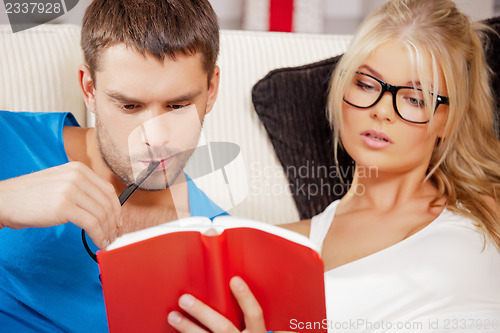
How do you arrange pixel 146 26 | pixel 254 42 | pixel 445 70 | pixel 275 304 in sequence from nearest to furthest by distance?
1. pixel 275 304
2. pixel 146 26
3. pixel 445 70
4. pixel 254 42

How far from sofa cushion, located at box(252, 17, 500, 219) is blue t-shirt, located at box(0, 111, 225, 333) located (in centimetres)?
63

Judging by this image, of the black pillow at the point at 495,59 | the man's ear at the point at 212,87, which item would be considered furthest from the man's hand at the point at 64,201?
the black pillow at the point at 495,59

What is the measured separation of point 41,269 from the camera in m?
1.03

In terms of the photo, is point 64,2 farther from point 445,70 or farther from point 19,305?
point 445,70

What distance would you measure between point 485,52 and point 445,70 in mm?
314

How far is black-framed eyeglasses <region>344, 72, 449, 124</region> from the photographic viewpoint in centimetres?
119

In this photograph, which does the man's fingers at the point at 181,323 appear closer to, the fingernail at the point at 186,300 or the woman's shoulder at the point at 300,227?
the fingernail at the point at 186,300

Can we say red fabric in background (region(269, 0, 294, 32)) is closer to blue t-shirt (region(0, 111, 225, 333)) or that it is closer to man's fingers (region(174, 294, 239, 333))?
blue t-shirt (region(0, 111, 225, 333))

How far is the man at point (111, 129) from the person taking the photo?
3.19ft

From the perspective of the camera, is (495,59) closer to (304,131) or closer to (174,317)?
(304,131)

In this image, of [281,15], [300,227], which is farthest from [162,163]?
[281,15]

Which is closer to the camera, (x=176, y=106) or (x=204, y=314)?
(x=204, y=314)

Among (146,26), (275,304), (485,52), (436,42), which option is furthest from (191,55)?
(485,52)

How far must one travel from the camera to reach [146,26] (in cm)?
98
